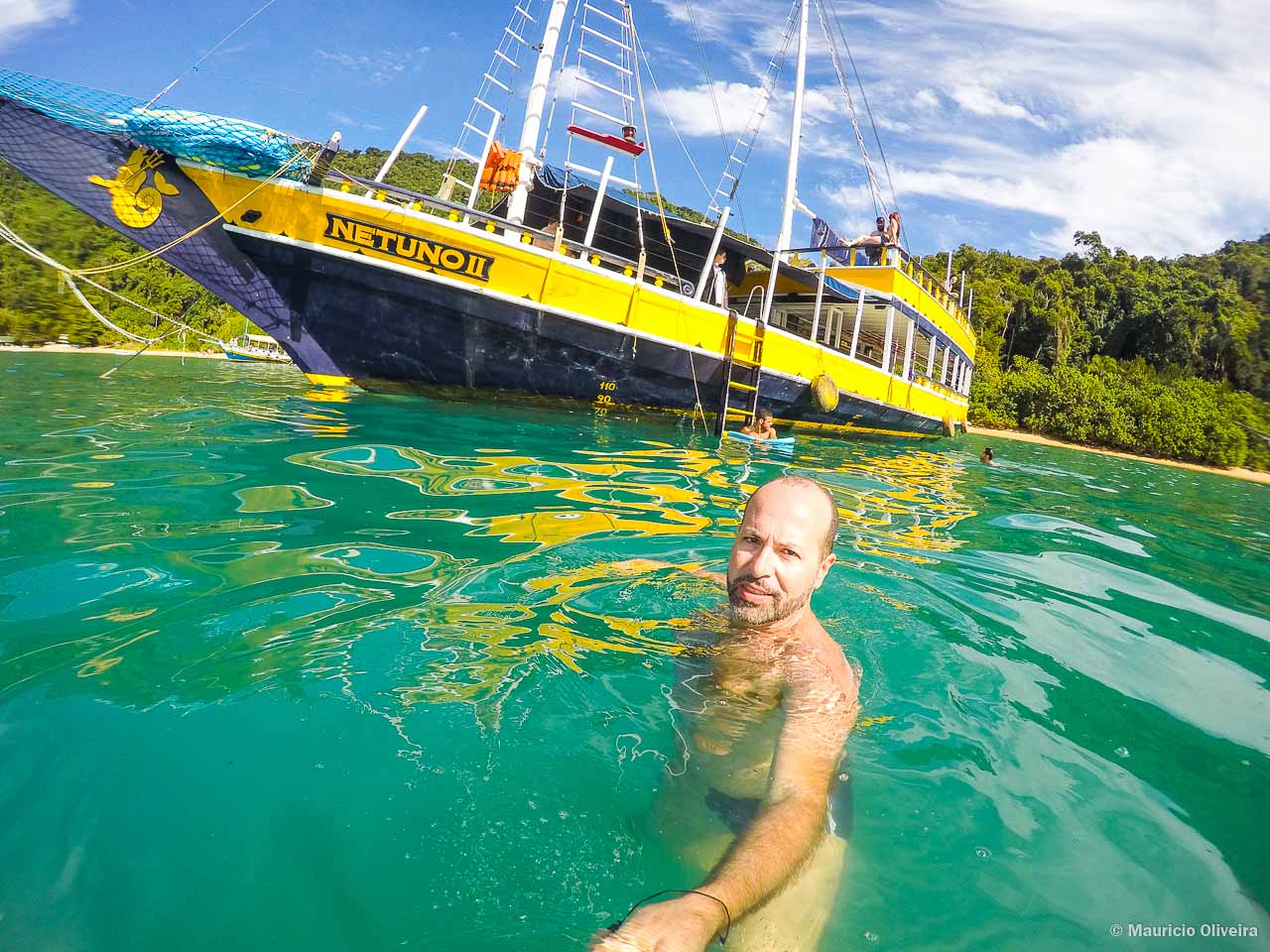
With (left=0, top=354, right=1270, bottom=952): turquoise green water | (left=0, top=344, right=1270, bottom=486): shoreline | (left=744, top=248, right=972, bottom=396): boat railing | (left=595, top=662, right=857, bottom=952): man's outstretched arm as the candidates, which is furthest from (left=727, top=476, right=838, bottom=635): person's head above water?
(left=0, top=344, right=1270, bottom=486): shoreline

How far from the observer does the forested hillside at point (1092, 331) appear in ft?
84.7

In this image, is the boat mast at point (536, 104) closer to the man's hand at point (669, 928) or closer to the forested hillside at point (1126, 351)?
the man's hand at point (669, 928)

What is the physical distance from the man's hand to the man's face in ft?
3.53

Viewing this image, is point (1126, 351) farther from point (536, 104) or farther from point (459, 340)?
point (459, 340)

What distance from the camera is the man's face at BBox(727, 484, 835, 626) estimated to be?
7.13ft

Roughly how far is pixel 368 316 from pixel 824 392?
772cm

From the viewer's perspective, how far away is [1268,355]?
34719mm

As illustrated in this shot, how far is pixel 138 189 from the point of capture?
7.68m

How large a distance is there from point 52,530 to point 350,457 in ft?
7.92

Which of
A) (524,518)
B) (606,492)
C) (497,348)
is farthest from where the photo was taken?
(497,348)

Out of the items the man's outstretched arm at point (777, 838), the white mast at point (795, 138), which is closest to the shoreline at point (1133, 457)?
the white mast at point (795, 138)

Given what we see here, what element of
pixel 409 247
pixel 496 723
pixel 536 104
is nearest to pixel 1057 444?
pixel 536 104

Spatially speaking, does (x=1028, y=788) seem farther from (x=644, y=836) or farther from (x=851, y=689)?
(x=644, y=836)

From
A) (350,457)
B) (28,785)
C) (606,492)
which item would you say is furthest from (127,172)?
(28,785)
